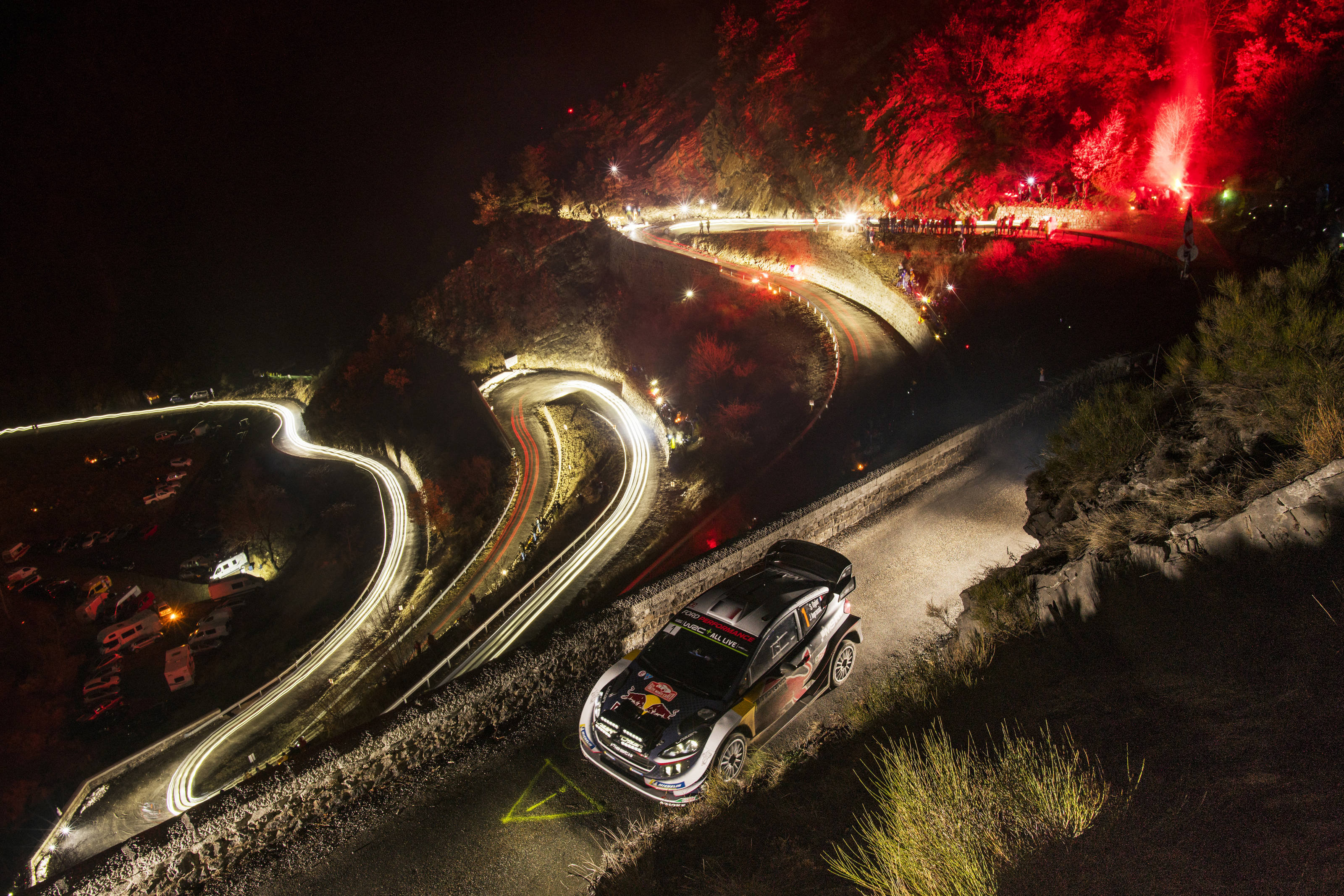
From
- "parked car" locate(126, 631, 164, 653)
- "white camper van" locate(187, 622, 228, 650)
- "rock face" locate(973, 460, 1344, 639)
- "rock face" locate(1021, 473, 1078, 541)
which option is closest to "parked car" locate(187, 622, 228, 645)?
"white camper van" locate(187, 622, 228, 650)

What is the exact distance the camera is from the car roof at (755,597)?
23.6 feet

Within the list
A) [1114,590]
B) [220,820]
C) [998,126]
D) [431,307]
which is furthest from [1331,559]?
[431,307]

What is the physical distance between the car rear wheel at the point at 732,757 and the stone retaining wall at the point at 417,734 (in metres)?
3.11

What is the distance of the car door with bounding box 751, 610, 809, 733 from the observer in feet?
22.2

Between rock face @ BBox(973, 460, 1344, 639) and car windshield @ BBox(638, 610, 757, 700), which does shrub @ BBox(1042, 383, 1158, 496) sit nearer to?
rock face @ BBox(973, 460, 1344, 639)

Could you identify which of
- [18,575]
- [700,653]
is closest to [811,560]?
[700,653]

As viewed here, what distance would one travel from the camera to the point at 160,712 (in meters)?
27.3

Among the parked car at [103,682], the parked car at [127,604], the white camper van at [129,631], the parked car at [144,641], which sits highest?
the parked car at [127,604]

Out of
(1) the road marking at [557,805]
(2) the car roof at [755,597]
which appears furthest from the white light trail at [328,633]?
(2) the car roof at [755,597]

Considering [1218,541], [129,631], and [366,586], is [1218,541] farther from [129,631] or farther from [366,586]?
[129,631]

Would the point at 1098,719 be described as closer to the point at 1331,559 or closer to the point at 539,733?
the point at 1331,559

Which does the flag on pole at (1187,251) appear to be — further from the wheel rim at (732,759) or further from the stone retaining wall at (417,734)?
the wheel rim at (732,759)

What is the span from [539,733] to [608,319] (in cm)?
3691

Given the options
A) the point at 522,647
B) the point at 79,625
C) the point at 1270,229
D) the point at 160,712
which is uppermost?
the point at 79,625
